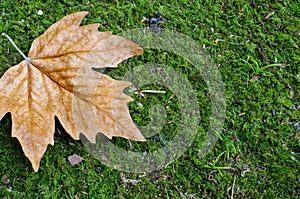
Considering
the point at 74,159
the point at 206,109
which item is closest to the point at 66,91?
the point at 74,159

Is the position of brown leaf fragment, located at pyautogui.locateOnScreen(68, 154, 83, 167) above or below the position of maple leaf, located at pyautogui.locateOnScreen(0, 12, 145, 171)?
below

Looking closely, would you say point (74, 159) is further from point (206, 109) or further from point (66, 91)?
point (206, 109)

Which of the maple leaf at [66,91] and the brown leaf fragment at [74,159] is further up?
the maple leaf at [66,91]

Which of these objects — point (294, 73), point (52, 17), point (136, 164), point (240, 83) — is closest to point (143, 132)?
point (136, 164)

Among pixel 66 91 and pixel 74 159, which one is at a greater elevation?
pixel 66 91
